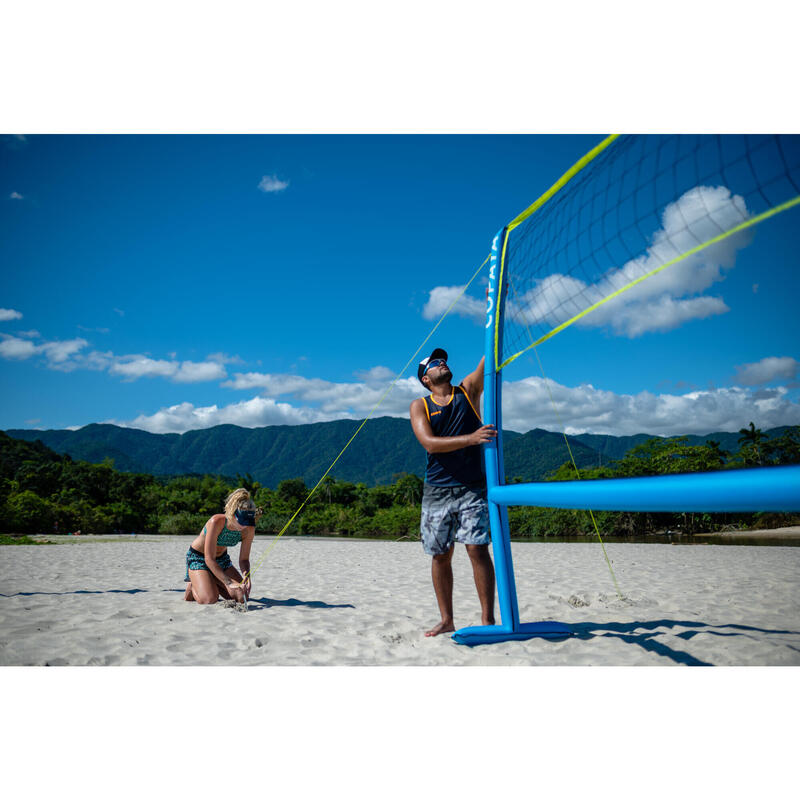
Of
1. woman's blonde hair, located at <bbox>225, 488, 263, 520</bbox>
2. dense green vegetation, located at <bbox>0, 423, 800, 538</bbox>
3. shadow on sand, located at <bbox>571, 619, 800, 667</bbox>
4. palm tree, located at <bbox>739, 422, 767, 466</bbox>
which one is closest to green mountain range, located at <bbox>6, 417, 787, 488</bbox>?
palm tree, located at <bbox>739, 422, 767, 466</bbox>

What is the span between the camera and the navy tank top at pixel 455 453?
2.77 meters

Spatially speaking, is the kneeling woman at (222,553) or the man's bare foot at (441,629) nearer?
the man's bare foot at (441,629)

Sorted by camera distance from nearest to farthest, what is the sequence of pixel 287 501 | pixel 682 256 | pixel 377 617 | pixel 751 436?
pixel 682 256
pixel 377 617
pixel 287 501
pixel 751 436

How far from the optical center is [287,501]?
54.1ft

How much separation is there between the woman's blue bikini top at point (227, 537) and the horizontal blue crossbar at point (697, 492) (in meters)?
2.23

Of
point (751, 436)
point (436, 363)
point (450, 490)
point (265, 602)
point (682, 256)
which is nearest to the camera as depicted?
point (682, 256)

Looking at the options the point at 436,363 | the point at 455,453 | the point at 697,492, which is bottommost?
the point at 697,492

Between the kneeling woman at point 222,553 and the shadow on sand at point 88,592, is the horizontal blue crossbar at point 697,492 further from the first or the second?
the shadow on sand at point 88,592

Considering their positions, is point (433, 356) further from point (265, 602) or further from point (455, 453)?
point (265, 602)

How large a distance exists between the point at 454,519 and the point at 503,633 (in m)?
0.58

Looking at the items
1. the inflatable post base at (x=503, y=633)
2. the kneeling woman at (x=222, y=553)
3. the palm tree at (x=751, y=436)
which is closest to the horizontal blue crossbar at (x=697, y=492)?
the inflatable post base at (x=503, y=633)

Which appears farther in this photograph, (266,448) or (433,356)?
(266,448)

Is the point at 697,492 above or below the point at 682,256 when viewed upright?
below

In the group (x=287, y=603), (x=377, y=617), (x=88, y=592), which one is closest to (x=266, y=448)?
(x=88, y=592)
